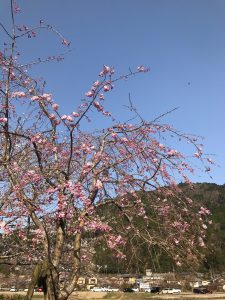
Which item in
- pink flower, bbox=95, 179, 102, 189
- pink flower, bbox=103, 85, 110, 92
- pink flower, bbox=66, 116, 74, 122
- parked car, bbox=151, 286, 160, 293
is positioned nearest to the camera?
pink flower, bbox=95, 179, 102, 189

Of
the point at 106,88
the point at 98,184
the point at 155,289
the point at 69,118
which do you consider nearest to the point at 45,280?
the point at 98,184

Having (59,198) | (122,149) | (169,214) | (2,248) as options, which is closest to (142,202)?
(169,214)

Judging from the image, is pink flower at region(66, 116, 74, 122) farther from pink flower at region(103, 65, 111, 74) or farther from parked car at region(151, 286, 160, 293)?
parked car at region(151, 286, 160, 293)

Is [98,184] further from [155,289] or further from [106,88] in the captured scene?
[155,289]

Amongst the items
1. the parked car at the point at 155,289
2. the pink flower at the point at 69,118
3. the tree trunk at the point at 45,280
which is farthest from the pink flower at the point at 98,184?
the parked car at the point at 155,289

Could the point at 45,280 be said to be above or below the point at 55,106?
below

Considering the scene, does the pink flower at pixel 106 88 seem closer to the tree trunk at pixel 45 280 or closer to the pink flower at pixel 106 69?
the pink flower at pixel 106 69

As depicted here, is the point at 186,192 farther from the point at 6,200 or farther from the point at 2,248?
the point at 2,248

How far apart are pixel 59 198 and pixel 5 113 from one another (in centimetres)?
175

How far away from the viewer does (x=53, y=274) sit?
5.63 m

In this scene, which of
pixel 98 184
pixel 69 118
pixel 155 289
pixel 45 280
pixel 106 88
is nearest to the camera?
pixel 45 280

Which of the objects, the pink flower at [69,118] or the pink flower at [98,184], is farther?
the pink flower at [69,118]

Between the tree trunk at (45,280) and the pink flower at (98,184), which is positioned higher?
the pink flower at (98,184)

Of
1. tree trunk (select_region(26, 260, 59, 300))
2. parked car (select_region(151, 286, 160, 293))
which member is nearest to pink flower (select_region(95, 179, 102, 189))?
tree trunk (select_region(26, 260, 59, 300))
